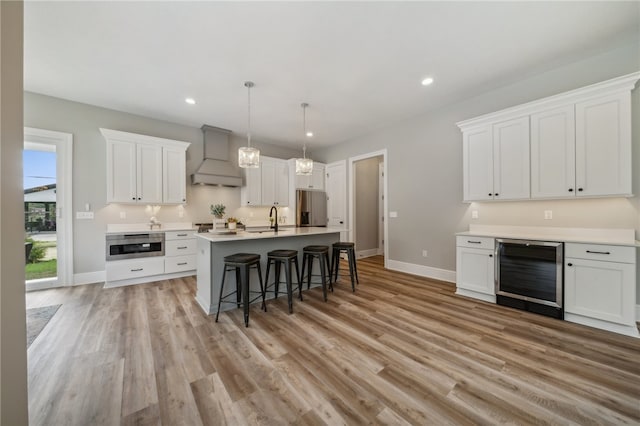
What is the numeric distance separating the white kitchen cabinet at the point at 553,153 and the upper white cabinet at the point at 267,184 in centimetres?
477

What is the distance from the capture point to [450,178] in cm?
400

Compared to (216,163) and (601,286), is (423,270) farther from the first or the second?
(216,163)

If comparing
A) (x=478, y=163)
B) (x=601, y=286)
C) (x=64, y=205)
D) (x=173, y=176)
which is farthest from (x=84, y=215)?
(x=601, y=286)

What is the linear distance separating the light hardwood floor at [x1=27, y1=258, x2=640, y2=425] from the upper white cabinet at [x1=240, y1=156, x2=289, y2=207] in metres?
3.11

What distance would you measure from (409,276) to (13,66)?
4.79 m

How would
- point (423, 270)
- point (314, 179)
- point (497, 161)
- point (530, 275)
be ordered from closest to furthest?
point (530, 275), point (497, 161), point (423, 270), point (314, 179)

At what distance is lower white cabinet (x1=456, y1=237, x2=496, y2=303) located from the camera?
122 inches

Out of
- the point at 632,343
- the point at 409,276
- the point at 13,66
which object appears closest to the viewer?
the point at 13,66

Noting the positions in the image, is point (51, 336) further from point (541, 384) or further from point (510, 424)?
point (541, 384)

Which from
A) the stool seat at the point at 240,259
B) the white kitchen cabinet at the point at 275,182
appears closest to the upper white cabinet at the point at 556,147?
the stool seat at the point at 240,259

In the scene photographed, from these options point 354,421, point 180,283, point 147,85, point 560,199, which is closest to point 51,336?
point 180,283

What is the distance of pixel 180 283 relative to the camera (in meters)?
4.05

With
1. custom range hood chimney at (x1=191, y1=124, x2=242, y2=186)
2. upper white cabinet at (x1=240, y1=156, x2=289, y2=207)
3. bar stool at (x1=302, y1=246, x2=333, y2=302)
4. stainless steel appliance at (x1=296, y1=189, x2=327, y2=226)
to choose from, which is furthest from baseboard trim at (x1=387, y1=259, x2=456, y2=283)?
custom range hood chimney at (x1=191, y1=124, x2=242, y2=186)

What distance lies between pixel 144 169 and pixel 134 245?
4.51ft
